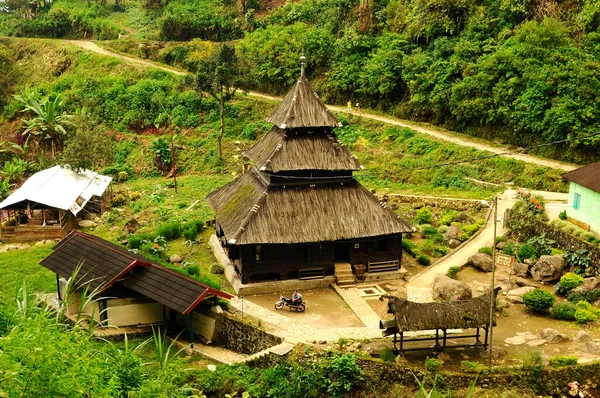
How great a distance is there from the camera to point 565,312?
26.5m

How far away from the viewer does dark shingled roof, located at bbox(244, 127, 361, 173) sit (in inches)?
1180

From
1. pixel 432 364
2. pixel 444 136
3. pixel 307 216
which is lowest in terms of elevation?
pixel 432 364

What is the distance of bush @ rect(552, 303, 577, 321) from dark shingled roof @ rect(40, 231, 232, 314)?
1296cm

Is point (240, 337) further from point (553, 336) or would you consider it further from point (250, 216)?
point (553, 336)

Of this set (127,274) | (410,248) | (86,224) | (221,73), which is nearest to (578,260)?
(410,248)

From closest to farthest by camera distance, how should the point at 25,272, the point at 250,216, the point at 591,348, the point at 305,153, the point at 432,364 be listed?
the point at 432,364
the point at 591,348
the point at 250,216
the point at 305,153
the point at 25,272

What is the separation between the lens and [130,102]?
64125mm

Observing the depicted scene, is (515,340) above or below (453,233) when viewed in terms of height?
below

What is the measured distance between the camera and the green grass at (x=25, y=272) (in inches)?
1252

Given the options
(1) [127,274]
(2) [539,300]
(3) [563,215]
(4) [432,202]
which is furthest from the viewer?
(4) [432,202]

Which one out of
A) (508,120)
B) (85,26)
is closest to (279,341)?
(508,120)

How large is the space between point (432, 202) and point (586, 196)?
32.5 ft

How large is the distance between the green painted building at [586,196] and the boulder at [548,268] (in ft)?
9.02

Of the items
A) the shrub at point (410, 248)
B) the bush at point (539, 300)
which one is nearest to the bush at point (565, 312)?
the bush at point (539, 300)
